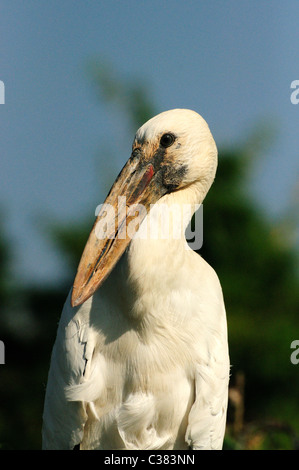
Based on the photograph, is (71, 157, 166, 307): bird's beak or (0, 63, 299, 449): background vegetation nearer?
(71, 157, 166, 307): bird's beak

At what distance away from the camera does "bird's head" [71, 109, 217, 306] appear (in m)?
3.75

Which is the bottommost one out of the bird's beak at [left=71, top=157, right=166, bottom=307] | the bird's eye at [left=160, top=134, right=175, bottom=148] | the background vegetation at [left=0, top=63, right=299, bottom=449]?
the background vegetation at [left=0, top=63, right=299, bottom=449]

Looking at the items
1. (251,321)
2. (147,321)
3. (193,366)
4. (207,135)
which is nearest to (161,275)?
(147,321)

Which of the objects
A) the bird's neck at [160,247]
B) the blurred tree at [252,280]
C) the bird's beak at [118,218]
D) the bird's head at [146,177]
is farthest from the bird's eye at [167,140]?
the blurred tree at [252,280]

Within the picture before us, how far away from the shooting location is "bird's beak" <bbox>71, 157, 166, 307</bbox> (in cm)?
372

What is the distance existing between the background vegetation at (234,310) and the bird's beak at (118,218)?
13.0 feet

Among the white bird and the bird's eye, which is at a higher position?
the bird's eye

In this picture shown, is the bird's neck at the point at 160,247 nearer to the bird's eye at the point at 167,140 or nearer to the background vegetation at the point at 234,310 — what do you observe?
the bird's eye at the point at 167,140

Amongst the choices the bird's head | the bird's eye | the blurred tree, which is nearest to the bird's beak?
the bird's head

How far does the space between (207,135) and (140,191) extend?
→ 0.48 meters

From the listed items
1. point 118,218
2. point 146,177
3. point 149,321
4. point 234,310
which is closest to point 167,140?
point 146,177

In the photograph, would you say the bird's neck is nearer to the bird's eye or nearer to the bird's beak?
the bird's beak

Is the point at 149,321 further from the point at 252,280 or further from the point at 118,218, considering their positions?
the point at 252,280

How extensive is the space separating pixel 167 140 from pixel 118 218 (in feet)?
1.56
